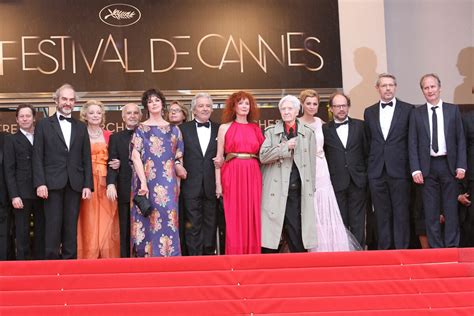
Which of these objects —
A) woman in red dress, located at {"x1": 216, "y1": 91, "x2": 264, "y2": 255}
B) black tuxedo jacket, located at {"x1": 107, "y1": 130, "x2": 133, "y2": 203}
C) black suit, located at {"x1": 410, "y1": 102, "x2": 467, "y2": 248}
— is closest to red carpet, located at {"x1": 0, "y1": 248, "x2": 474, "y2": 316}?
black suit, located at {"x1": 410, "y1": 102, "x2": 467, "y2": 248}

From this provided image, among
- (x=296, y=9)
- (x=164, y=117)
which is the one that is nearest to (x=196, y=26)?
(x=296, y=9)

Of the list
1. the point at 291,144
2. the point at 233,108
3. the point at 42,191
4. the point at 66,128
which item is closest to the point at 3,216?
the point at 42,191

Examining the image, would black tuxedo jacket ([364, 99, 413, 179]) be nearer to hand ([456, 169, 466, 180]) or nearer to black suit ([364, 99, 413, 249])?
black suit ([364, 99, 413, 249])

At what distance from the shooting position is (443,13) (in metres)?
11.7

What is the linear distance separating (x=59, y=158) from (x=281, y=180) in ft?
6.09

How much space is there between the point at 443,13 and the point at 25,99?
559cm

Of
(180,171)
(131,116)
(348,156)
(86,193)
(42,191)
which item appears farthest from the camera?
(131,116)

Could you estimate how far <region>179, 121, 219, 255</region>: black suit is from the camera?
24.5 ft

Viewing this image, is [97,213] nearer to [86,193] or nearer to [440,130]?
[86,193]

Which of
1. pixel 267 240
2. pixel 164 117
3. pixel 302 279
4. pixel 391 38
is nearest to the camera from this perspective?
pixel 302 279

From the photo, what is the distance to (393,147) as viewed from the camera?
753 centimetres

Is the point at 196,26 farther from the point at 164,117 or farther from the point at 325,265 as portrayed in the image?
the point at 325,265

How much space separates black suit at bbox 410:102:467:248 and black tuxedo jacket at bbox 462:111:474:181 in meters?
0.19

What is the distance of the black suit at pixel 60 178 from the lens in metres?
7.12
